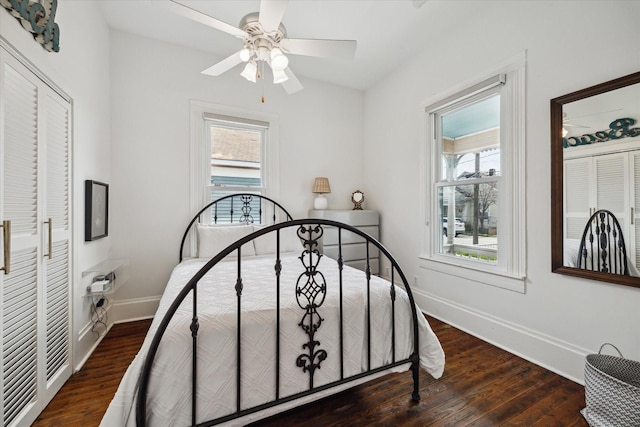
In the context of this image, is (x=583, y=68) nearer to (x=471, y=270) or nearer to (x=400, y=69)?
(x=471, y=270)

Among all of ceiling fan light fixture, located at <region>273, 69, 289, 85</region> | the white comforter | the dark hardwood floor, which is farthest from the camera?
ceiling fan light fixture, located at <region>273, 69, 289, 85</region>

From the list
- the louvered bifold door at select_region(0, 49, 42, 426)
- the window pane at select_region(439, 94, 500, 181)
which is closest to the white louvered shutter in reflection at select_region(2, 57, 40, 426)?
the louvered bifold door at select_region(0, 49, 42, 426)

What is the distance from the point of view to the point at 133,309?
2838 mm

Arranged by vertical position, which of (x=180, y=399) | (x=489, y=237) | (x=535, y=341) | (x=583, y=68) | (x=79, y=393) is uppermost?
(x=583, y=68)

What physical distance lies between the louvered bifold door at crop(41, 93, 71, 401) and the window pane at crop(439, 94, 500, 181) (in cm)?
330

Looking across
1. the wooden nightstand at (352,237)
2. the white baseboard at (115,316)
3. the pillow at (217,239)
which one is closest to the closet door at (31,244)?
the white baseboard at (115,316)

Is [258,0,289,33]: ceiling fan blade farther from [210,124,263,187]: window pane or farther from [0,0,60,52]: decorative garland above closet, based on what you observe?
[210,124,263,187]: window pane

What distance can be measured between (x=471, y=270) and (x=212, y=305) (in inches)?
92.3

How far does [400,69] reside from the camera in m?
3.45

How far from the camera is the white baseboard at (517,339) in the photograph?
1.88 meters

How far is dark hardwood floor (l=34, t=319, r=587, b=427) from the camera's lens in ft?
4.88

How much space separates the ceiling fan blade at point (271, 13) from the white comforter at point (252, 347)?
1642 mm

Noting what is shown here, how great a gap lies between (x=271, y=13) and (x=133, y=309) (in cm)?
302

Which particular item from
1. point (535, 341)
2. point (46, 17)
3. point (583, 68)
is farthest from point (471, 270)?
point (46, 17)
